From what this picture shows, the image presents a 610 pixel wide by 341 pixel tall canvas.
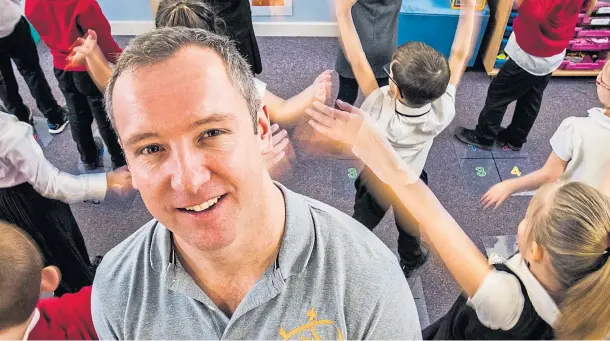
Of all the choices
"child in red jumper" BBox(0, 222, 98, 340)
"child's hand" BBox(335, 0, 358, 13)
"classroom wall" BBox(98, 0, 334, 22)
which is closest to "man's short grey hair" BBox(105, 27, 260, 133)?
"child in red jumper" BBox(0, 222, 98, 340)

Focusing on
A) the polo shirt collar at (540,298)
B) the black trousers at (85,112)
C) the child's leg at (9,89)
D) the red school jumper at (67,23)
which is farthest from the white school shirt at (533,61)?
the child's leg at (9,89)

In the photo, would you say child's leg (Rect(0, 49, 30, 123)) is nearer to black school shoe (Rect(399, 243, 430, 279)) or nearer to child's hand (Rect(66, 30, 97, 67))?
child's hand (Rect(66, 30, 97, 67))

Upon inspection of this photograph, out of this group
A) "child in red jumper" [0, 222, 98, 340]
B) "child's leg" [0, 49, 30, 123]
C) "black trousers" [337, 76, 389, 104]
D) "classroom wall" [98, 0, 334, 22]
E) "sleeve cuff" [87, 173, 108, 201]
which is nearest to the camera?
"child in red jumper" [0, 222, 98, 340]

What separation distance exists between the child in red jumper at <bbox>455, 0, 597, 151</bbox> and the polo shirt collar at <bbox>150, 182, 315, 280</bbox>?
213 centimetres

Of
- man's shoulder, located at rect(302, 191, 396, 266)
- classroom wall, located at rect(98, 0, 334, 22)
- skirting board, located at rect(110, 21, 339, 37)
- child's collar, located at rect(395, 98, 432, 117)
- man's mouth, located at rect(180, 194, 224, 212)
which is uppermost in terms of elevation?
man's mouth, located at rect(180, 194, 224, 212)

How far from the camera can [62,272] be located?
230 cm

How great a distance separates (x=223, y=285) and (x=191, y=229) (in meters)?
Result: 0.21

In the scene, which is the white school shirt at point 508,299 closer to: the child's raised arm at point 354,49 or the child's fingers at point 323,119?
the child's fingers at point 323,119

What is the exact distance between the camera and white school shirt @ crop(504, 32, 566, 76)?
110 inches

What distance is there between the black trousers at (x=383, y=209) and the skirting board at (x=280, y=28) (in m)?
2.09

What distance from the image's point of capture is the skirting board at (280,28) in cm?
423

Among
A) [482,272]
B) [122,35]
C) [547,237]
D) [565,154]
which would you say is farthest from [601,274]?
[122,35]

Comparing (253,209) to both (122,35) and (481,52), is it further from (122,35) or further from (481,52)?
(122,35)

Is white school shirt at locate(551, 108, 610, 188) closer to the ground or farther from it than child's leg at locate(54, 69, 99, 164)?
farther from it
